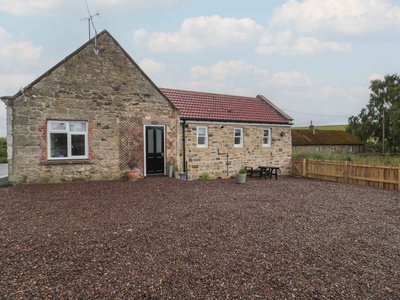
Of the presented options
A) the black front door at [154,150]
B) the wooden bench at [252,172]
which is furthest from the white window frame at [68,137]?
the wooden bench at [252,172]

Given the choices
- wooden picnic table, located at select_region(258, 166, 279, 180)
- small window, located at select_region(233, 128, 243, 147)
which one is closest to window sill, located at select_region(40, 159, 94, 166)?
small window, located at select_region(233, 128, 243, 147)

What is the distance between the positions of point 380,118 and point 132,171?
41.9m

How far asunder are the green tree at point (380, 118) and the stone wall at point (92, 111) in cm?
3775

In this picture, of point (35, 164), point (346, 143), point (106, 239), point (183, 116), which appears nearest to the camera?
point (106, 239)

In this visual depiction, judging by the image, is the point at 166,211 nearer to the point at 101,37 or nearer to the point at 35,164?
the point at 35,164

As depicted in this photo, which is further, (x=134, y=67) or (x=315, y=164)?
(x=315, y=164)

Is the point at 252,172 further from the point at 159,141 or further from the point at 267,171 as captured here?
the point at 159,141

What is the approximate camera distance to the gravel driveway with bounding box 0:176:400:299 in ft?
10.9

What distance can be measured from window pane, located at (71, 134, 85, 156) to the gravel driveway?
3.70 metres

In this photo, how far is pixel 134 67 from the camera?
42.2ft

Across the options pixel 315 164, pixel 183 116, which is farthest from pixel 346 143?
pixel 183 116

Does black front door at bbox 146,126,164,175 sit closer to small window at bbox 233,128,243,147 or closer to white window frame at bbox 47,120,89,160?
white window frame at bbox 47,120,89,160

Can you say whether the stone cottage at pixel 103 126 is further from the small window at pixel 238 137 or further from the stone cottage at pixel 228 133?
the small window at pixel 238 137

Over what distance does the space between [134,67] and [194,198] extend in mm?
7707
